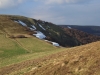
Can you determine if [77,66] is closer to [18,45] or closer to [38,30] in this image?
[18,45]

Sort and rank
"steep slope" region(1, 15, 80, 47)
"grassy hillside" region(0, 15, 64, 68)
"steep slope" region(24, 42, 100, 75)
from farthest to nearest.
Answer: "steep slope" region(1, 15, 80, 47), "grassy hillside" region(0, 15, 64, 68), "steep slope" region(24, 42, 100, 75)

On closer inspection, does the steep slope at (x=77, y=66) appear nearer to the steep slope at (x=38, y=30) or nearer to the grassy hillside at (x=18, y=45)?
the grassy hillside at (x=18, y=45)

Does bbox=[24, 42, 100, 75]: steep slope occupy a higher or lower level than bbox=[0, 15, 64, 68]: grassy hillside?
higher

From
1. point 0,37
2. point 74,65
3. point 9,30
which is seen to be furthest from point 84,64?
point 9,30

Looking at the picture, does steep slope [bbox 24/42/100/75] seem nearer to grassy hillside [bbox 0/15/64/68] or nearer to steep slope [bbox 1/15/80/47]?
grassy hillside [bbox 0/15/64/68]

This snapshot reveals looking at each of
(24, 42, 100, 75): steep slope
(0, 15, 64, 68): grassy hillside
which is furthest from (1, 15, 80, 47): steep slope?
(24, 42, 100, 75): steep slope

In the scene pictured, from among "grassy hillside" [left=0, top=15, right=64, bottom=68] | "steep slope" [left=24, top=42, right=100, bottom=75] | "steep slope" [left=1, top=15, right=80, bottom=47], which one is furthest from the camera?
"steep slope" [left=1, top=15, right=80, bottom=47]

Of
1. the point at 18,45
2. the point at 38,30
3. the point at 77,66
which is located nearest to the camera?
the point at 77,66

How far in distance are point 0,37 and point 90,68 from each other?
60301 mm

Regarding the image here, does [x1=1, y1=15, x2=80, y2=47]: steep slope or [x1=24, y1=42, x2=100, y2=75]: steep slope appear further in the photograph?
[x1=1, y1=15, x2=80, y2=47]: steep slope

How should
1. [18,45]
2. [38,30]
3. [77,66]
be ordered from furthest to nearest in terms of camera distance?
[38,30], [18,45], [77,66]

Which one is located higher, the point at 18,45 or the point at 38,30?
the point at 38,30

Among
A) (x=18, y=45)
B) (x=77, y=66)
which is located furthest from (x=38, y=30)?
(x=77, y=66)

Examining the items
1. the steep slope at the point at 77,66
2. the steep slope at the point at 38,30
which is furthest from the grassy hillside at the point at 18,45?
the steep slope at the point at 77,66
